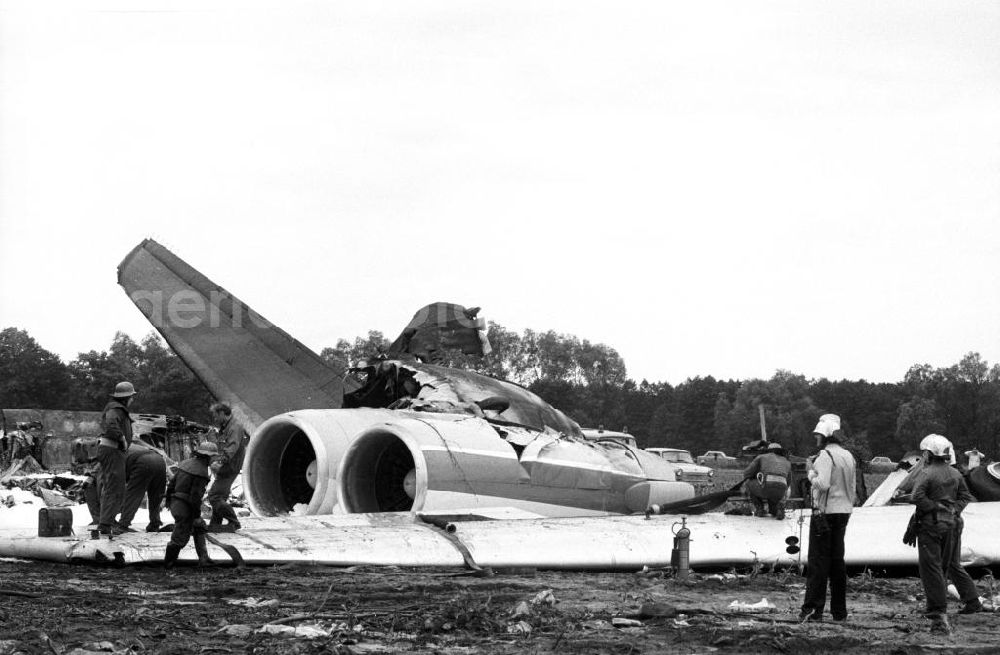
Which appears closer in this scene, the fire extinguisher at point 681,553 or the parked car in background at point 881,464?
the fire extinguisher at point 681,553

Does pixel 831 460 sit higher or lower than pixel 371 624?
higher

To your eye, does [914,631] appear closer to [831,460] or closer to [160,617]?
[831,460]

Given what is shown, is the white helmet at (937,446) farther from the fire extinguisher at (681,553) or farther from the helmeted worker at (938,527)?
the fire extinguisher at (681,553)

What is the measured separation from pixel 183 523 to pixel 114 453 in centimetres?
174

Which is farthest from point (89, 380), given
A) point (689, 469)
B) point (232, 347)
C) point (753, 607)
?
point (753, 607)

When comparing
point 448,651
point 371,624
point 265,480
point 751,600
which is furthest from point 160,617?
point 265,480

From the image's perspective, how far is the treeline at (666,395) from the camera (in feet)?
214

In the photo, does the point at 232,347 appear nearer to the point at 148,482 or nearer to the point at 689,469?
the point at 148,482

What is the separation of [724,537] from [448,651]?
650cm

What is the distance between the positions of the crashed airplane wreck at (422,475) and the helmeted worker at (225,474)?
0.33 meters

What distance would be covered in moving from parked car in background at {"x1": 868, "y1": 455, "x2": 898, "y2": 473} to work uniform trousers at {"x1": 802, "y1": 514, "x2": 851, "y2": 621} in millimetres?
55997

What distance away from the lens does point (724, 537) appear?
13.1 meters

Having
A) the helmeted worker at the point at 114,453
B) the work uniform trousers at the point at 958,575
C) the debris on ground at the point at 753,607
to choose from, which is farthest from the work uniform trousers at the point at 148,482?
the work uniform trousers at the point at 958,575

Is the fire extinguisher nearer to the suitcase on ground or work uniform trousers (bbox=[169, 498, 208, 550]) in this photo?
work uniform trousers (bbox=[169, 498, 208, 550])
